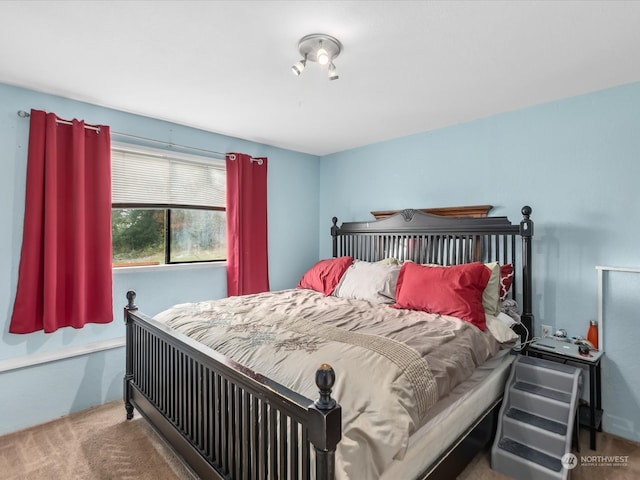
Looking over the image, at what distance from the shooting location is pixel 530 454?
1.86 metres

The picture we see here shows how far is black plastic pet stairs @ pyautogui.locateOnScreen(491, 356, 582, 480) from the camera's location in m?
1.80

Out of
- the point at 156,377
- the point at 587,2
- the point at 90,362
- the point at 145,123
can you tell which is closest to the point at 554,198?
the point at 587,2

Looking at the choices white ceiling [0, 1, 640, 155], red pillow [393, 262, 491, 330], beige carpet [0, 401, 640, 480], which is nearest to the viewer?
white ceiling [0, 1, 640, 155]

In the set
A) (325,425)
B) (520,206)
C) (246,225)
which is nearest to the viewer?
(325,425)

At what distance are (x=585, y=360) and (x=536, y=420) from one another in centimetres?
50

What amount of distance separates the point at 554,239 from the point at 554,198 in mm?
307

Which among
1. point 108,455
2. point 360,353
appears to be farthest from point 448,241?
point 108,455

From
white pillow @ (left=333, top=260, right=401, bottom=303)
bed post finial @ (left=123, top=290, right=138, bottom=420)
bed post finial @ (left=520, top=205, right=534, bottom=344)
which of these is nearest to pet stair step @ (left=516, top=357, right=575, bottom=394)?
bed post finial @ (left=520, top=205, right=534, bottom=344)

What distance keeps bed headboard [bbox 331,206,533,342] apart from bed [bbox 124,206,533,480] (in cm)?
1

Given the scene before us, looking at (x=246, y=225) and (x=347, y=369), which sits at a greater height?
(x=246, y=225)

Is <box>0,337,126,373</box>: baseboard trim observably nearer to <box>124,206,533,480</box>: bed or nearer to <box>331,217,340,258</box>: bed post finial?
<box>124,206,533,480</box>: bed

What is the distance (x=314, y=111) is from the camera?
2.78m

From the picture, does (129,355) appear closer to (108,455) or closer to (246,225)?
(108,455)

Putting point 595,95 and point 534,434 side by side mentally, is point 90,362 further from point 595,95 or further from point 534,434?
point 595,95
